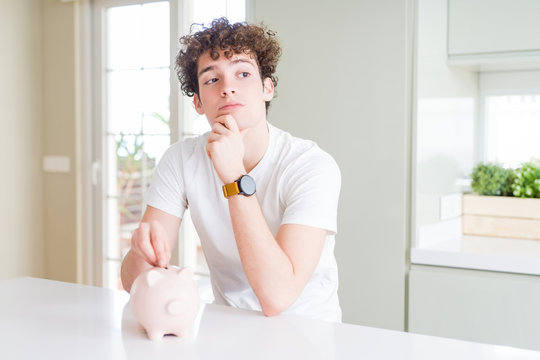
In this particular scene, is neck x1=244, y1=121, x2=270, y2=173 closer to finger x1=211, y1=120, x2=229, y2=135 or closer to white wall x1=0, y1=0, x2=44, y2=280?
finger x1=211, y1=120, x2=229, y2=135

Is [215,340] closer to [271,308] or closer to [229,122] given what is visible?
[271,308]

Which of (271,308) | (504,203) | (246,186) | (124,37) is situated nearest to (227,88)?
(246,186)

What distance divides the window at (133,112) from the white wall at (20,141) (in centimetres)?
40

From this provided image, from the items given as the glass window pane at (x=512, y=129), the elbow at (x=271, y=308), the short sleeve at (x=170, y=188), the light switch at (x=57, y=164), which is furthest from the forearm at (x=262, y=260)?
the light switch at (x=57, y=164)

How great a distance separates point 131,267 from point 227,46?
2.08ft

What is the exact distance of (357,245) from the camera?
8.02ft

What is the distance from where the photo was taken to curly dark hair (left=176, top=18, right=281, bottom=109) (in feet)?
5.43

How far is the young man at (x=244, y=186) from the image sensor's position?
1.44 metres

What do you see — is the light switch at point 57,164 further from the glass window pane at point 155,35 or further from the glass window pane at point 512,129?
the glass window pane at point 512,129

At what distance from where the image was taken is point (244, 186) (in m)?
1.45

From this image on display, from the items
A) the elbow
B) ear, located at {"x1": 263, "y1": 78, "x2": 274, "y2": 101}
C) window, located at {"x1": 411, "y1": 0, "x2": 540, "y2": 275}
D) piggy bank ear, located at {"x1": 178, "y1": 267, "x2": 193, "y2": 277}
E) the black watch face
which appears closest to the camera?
piggy bank ear, located at {"x1": 178, "y1": 267, "x2": 193, "y2": 277}

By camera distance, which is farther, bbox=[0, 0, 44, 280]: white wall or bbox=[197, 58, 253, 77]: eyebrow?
bbox=[0, 0, 44, 280]: white wall

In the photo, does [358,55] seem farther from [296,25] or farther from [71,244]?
[71,244]

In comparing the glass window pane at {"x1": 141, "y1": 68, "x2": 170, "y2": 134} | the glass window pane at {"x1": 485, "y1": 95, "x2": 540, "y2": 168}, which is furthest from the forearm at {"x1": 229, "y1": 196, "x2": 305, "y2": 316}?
the glass window pane at {"x1": 141, "y1": 68, "x2": 170, "y2": 134}
